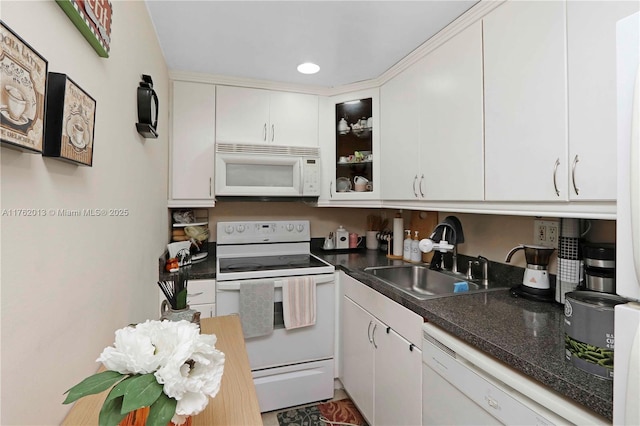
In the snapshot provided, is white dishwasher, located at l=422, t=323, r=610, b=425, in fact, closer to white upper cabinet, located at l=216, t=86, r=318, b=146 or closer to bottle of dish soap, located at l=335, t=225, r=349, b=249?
bottle of dish soap, located at l=335, t=225, r=349, b=249

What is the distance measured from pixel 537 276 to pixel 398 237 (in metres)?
1.14

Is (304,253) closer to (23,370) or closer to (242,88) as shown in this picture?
(242,88)

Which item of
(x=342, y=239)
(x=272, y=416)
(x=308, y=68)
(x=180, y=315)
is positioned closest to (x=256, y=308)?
(x=272, y=416)

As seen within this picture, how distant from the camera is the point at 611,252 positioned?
1.07 metres

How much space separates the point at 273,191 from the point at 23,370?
1879mm

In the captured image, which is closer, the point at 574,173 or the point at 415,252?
the point at 574,173

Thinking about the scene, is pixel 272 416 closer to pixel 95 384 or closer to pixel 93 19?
pixel 95 384

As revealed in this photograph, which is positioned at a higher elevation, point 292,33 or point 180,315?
point 292,33

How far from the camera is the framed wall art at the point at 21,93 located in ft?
1.43

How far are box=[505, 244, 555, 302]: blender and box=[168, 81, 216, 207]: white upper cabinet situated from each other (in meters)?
2.02

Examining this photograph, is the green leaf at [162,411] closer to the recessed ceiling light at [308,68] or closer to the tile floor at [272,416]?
the tile floor at [272,416]

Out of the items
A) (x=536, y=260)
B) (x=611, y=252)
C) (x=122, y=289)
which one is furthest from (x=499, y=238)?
(x=122, y=289)

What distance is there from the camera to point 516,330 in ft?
3.62

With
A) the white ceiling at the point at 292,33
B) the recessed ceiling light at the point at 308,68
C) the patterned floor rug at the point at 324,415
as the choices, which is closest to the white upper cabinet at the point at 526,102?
the white ceiling at the point at 292,33
